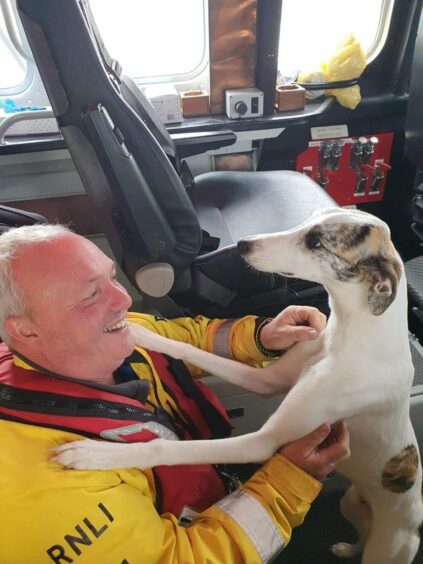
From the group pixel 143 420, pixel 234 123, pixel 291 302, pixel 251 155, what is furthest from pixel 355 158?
pixel 143 420

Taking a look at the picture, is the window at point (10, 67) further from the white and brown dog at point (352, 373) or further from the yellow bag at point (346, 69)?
the white and brown dog at point (352, 373)

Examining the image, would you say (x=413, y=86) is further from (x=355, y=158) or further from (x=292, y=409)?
(x=292, y=409)

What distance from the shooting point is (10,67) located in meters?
2.37

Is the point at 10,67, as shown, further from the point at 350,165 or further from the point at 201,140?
the point at 350,165

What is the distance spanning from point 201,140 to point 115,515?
171 centimetres

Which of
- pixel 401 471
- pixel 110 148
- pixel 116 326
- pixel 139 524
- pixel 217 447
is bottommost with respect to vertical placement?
pixel 401 471


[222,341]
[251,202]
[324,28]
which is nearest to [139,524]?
[222,341]

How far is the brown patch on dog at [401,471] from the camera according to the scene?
1.15 meters

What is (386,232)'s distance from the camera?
1031mm

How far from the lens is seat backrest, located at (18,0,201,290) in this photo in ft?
3.50

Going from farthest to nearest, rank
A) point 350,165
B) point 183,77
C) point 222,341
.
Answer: point 350,165, point 183,77, point 222,341

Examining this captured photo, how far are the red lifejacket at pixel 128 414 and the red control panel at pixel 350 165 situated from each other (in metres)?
1.92

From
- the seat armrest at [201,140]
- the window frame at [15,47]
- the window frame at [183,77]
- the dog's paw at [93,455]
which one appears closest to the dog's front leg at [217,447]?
the dog's paw at [93,455]

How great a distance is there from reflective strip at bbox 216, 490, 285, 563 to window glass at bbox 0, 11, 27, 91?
A: 2.38 meters
